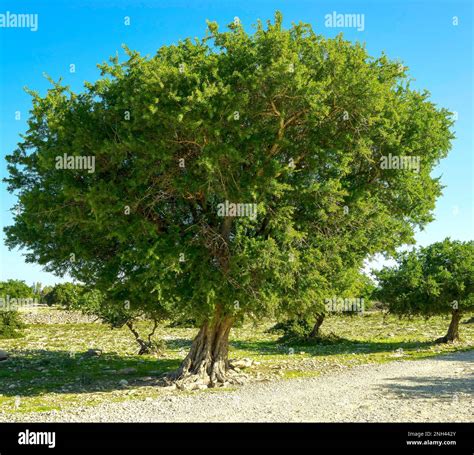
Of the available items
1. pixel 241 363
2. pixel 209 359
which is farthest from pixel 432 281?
pixel 209 359

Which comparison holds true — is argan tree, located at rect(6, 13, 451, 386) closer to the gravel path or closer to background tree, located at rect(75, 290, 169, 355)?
the gravel path

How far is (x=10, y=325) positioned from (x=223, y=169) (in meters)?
47.5

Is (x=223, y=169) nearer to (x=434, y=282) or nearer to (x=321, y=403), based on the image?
(x=321, y=403)

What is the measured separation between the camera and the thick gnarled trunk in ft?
79.6

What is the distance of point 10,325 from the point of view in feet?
195

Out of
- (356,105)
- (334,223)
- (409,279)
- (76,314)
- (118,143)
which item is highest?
(356,105)

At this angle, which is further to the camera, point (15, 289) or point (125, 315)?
point (15, 289)

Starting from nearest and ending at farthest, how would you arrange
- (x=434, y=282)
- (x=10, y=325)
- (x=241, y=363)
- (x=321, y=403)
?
1. (x=321, y=403)
2. (x=241, y=363)
3. (x=434, y=282)
4. (x=10, y=325)

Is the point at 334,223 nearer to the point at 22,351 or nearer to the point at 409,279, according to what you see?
the point at 409,279

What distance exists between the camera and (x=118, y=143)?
2083cm

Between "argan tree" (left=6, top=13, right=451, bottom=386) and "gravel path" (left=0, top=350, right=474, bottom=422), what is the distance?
12.1ft

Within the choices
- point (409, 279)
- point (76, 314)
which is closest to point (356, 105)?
point (409, 279)

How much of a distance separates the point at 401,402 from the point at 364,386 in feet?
12.9

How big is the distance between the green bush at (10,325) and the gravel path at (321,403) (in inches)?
1677
